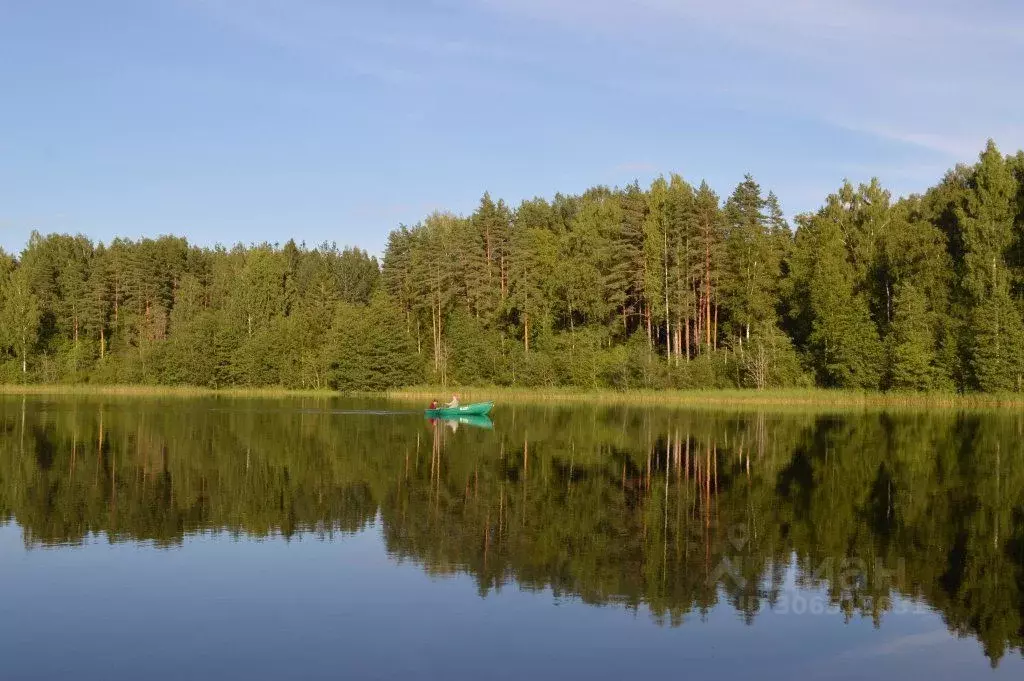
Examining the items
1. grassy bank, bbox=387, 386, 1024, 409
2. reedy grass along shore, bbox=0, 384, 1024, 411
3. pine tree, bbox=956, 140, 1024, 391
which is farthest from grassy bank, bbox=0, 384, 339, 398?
pine tree, bbox=956, 140, 1024, 391

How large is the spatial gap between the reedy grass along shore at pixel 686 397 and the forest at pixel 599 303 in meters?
1.73

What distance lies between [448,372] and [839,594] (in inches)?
2788

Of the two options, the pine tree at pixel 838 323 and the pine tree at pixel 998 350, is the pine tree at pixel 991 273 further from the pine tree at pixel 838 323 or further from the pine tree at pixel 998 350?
the pine tree at pixel 838 323

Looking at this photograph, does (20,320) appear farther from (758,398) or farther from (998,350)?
(998,350)

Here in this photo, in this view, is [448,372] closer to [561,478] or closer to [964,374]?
[964,374]

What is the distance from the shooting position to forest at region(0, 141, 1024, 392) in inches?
2702

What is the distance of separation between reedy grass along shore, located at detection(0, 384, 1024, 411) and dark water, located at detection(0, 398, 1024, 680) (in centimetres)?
3155

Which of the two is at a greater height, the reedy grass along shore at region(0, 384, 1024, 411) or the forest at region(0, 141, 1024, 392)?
the forest at region(0, 141, 1024, 392)

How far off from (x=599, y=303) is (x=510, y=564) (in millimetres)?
65400

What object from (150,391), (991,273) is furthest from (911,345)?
(150,391)

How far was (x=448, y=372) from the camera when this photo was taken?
84.7 metres

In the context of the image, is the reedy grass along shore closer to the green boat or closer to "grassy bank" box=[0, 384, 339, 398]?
"grassy bank" box=[0, 384, 339, 398]

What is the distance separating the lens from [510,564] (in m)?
16.4

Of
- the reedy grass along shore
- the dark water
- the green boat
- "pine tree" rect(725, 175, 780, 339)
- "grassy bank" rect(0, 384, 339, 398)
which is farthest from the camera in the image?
"grassy bank" rect(0, 384, 339, 398)
